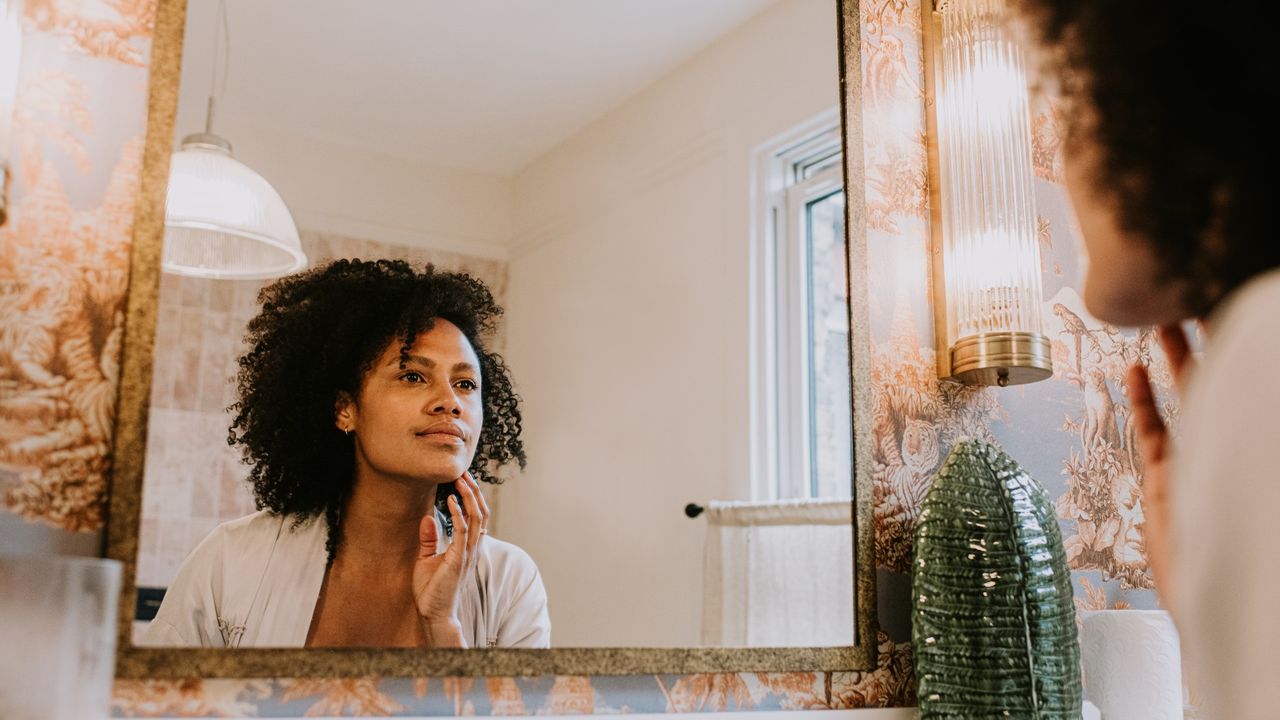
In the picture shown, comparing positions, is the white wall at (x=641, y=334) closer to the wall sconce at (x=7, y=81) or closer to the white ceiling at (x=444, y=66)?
the white ceiling at (x=444, y=66)

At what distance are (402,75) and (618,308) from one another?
0.35 meters

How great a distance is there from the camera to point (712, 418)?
122 cm

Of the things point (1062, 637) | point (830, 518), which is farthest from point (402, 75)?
point (1062, 637)

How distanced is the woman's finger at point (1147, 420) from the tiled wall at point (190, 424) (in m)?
0.76

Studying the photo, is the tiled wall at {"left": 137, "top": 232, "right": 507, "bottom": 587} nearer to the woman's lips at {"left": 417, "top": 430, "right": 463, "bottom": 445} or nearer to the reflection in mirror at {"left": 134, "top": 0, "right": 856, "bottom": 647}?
the reflection in mirror at {"left": 134, "top": 0, "right": 856, "bottom": 647}

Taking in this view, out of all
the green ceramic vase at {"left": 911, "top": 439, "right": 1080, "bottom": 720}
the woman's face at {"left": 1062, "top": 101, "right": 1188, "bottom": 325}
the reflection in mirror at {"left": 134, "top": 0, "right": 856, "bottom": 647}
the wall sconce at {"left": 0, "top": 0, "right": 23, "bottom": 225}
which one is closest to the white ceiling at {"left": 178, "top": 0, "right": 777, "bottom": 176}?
the reflection in mirror at {"left": 134, "top": 0, "right": 856, "bottom": 647}

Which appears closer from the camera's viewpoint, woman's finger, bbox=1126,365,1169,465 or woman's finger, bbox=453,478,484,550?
woman's finger, bbox=1126,365,1169,465

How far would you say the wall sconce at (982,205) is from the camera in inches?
53.6

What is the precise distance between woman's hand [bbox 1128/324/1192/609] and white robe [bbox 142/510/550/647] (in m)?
0.65

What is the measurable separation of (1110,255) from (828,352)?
772 mm

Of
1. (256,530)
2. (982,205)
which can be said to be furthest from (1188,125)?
(982,205)

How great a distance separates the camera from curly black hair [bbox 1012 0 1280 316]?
46 cm

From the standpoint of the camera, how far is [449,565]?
1.05 m

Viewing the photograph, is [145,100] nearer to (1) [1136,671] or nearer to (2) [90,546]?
(2) [90,546]
